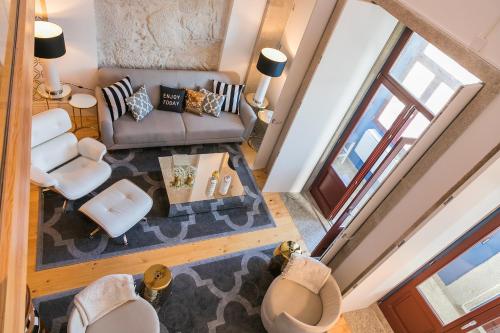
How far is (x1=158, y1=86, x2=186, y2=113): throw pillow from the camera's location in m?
4.80

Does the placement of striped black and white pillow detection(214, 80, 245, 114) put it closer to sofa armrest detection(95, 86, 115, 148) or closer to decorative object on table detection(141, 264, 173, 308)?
sofa armrest detection(95, 86, 115, 148)

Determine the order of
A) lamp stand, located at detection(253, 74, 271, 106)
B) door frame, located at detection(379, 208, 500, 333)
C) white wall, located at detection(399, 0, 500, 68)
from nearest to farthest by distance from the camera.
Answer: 1. white wall, located at detection(399, 0, 500, 68)
2. door frame, located at detection(379, 208, 500, 333)
3. lamp stand, located at detection(253, 74, 271, 106)

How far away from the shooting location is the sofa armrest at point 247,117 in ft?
16.9

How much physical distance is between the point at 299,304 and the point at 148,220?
194cm

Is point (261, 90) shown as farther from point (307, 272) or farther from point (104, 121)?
point (307, 272)

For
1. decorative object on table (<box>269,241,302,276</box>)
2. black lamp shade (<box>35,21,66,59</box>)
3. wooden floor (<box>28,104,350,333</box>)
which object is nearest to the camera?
wooden floor (<box>28,104,350,333</box>)

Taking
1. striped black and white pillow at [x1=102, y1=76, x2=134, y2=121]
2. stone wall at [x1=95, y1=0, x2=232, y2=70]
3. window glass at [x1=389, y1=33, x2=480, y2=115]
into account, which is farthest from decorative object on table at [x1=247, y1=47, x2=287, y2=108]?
striped black and white pillow at [x1=102, y1=76, x2=134, y2=121]

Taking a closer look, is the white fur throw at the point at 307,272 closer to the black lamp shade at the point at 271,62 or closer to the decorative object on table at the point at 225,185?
the decorative object on table at the point at 225,185

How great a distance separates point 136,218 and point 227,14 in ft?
10.1

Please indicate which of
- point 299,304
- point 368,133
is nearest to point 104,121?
point 299,304

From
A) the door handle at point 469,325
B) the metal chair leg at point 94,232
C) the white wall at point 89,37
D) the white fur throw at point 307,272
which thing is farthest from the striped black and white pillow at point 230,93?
the door handle at point 469,325

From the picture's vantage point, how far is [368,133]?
432cm

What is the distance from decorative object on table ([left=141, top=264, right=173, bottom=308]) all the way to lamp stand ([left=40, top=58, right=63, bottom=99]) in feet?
8.34

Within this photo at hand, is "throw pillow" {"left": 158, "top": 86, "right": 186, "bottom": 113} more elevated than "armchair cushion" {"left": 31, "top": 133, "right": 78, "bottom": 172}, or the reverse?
"throw pillow" {"left": 158, "top": 86, "right": 186, "bottom": 113}
